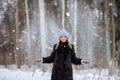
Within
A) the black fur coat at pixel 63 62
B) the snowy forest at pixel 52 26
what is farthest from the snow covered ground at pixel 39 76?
the snowy forest at pixel 52 26

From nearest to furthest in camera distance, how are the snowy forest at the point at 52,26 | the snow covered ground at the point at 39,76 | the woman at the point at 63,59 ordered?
the woman at the point at 63,59, the snow covered ground at the point at 39,76, the snowy forest at the point at 52,26

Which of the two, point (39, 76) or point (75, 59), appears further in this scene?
point (39, 76)

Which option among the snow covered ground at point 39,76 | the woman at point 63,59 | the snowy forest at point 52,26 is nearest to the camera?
the woman at point 63,59

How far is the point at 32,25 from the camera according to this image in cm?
2812

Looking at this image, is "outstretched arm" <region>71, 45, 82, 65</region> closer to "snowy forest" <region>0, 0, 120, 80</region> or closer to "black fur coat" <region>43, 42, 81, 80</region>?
"black fur coat" <region>43, 42, 81, 80</region>

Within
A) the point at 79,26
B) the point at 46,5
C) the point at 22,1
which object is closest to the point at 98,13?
the point at 79,26

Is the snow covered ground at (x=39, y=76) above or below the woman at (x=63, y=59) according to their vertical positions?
below

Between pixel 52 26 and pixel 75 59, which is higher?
pixel 75 59

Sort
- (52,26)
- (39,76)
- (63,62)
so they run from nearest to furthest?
(63,62) < (39,76) < (52,26)

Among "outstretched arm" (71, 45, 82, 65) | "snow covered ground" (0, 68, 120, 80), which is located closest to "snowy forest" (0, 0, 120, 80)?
"snow covered ground" (0, 68, 120, 80)

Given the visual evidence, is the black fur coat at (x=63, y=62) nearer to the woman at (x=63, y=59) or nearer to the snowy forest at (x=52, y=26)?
the woman at (x=63, y=59)

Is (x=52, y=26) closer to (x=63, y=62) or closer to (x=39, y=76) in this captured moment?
(x=39, y=76)

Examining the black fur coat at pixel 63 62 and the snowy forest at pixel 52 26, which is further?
the snowy forest at pixel 52 26

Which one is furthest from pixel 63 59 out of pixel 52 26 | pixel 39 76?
pixel 52 26
